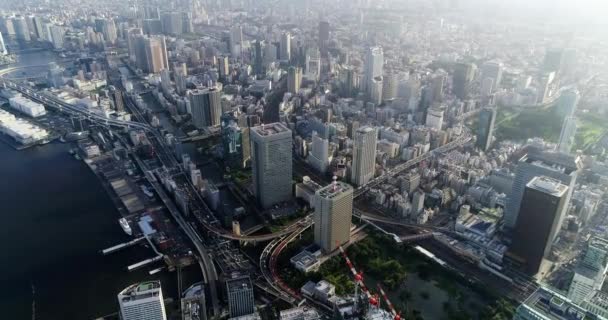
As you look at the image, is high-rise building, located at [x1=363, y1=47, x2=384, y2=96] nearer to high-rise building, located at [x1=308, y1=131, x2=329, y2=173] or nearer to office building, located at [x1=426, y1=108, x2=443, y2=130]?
office building, located at [x1=426, y1=108, x2=443, y2=130]

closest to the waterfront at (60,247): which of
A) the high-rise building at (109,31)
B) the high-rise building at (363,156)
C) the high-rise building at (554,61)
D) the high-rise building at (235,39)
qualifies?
the high-rise building at (363,156)

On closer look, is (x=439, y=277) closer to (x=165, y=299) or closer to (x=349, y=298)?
(x=349, y=298)

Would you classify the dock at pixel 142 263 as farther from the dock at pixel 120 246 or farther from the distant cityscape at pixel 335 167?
the dock at pixel 120 246

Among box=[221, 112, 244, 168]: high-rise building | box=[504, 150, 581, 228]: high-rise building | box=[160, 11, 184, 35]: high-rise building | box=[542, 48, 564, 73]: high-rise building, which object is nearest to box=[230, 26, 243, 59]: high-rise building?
box=[160, 11, 184, 35]: high-rise building

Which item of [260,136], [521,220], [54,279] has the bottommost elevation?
[54,279]

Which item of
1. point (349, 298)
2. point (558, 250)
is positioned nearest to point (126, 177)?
point (349, 298)
